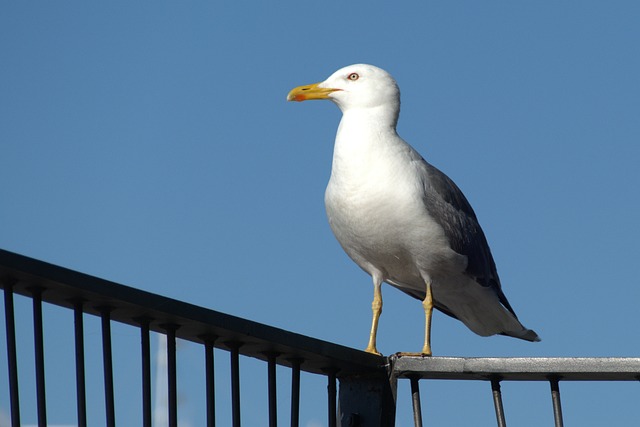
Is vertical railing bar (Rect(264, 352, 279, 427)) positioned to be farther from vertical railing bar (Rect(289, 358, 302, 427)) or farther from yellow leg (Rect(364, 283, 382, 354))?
yellow leg (Rect(364, 283, 382, 354))

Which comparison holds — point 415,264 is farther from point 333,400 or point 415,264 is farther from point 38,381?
point 38,381

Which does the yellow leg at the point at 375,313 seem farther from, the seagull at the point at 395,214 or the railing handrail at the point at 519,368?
the railing handrail at the point at 519,368

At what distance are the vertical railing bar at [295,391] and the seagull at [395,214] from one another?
3.40m

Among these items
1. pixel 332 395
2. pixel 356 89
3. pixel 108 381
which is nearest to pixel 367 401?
pixel 332 395

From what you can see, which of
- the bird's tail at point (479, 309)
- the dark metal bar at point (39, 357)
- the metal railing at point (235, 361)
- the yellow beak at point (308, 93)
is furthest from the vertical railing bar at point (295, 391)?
the yellow beak at point (308, 93)

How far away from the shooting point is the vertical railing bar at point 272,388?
149 inches

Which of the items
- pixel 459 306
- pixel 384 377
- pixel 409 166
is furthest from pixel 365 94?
pixel 384 377

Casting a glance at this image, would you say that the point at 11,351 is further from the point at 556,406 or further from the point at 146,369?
the point at 556,406

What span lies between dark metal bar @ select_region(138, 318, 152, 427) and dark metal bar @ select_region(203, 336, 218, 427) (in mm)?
292

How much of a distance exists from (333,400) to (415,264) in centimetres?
355

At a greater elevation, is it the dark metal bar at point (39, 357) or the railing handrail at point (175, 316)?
the railing handrail at point (175, 316)

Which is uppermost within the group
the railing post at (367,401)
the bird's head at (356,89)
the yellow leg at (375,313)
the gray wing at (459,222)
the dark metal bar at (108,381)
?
the bird's head at (356,89)

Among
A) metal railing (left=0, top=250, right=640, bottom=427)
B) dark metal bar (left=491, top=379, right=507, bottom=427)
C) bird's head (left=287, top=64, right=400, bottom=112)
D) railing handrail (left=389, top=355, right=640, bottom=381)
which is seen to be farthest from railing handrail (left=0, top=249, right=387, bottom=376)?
bird's head (left=287, top=64, right=400, bottom=112)

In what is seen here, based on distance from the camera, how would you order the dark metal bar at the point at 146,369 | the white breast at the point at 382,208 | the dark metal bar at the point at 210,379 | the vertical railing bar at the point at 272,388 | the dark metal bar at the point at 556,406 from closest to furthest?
the dark metal bar at the point at 146,369 < the dark metal bar at the point at 210,379 < the vertical railing bar at the point at 272,388 < the dark metal bar at the point at 556,406 < the white breast at the point at 382,208
